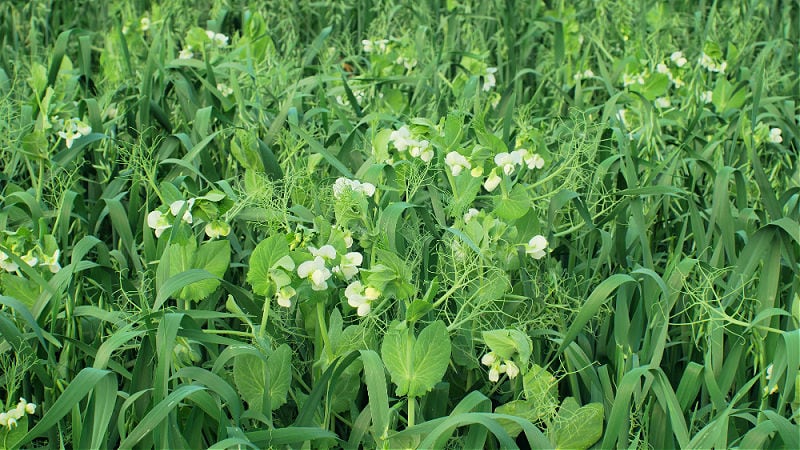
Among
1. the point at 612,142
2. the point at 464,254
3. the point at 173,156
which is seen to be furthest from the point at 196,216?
the point at 612,142

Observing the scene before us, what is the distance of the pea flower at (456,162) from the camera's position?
1.75 metres

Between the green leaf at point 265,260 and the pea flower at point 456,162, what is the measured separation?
0.42 m

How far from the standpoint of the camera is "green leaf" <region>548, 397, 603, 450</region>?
1467mm

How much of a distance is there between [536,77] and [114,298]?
5.82 ft

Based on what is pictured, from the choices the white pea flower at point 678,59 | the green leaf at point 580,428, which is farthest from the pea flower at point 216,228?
the white pea flower at point 678,59

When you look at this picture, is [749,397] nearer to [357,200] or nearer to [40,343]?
[357,200]

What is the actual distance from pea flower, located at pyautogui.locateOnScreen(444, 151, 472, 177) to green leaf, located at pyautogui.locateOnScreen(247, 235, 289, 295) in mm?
422

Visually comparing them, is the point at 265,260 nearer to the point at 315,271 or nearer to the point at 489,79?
the point at 315,271

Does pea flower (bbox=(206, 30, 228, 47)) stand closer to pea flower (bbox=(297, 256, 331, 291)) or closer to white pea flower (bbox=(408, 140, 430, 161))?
white pea flower (bbox=(408, 140, 430, 161))

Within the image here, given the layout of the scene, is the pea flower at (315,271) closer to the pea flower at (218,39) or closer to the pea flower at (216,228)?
the pea flower at (216,228)

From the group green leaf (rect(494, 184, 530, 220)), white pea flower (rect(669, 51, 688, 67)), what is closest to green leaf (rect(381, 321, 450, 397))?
green leaf (rect(494, 184, 530, 220))

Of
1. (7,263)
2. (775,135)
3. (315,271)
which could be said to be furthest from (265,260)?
(775,135)

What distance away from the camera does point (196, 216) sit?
1.62 metres

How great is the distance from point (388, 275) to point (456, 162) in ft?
1.28
